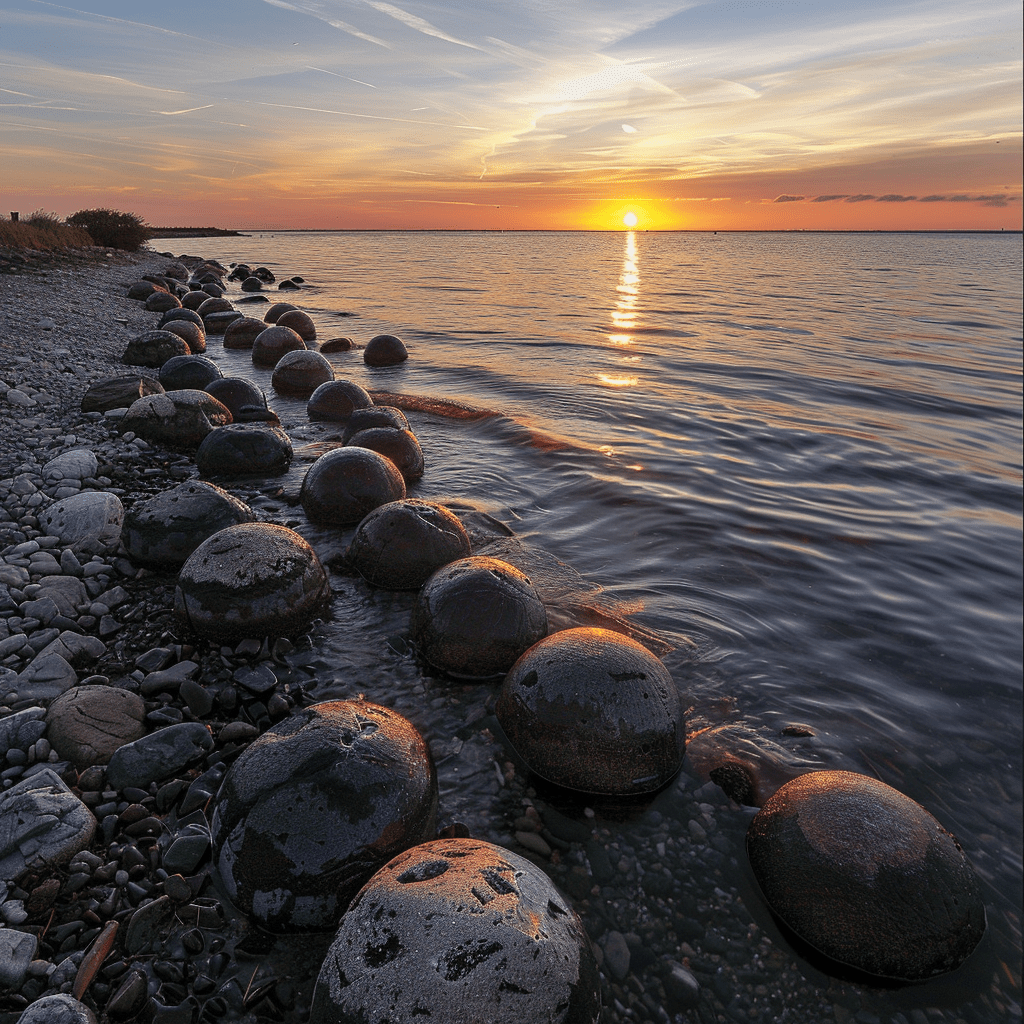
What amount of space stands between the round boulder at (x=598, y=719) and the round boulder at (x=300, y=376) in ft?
32.9

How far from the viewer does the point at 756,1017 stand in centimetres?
250

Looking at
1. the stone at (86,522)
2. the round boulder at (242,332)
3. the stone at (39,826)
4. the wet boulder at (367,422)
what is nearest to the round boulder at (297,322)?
the round boulder at (242,332)

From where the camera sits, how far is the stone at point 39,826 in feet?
8.77

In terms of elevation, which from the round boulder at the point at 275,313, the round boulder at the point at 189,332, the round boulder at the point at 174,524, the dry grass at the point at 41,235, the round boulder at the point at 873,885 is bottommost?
the round boulder at the point at 873,885

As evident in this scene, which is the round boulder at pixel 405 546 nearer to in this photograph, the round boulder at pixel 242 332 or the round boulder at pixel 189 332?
the round boulder at pixel 189 332

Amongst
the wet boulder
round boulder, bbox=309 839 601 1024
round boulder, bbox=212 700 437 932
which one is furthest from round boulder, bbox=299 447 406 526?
round boulder, bbox=309 839 601 1024

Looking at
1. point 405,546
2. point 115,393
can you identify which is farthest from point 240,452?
point 405,546

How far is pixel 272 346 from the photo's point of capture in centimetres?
1431

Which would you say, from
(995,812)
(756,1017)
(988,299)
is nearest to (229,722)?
(756,1017)

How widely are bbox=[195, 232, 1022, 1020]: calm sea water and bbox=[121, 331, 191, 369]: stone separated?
1.70 meters

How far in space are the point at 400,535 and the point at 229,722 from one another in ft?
6.34

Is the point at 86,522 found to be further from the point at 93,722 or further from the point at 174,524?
the point at 93,722

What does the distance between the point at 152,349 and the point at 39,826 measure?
39.0 feet

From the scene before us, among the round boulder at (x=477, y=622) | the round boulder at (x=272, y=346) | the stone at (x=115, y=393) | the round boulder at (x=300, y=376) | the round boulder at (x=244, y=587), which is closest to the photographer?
the round boulder at (x=477, y=622)
